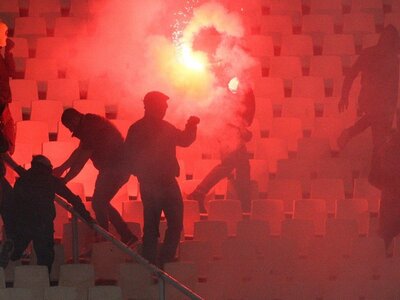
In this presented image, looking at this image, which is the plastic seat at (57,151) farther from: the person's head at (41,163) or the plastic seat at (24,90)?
the person's head at (41,163)

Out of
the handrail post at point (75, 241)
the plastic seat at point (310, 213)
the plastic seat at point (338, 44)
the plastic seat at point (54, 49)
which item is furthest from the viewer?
the plastic seat at point (338, 44)

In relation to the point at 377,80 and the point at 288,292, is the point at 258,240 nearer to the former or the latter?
the point at 288,292

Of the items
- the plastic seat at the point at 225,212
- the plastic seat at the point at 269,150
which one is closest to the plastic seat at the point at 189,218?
the plastic seat at the point at 225,212

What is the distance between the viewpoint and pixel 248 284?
10.8 meters

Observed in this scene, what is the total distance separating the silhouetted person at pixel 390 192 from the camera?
11.4 m

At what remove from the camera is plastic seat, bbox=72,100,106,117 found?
12742 mm

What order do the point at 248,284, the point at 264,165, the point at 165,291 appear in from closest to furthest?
the point at 165,291, the point at 248,284, the point at 264,165

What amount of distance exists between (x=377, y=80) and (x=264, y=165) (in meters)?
1.23

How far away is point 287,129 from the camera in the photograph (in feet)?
42.2

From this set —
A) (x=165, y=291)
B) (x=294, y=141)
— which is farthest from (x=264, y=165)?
(x=165, y=291)

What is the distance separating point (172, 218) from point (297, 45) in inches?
150

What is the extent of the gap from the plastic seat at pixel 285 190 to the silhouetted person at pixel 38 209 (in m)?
2.07

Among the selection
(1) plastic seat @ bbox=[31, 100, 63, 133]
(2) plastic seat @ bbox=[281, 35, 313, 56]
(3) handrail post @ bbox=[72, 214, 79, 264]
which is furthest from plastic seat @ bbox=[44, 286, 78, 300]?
(2) plastic seat @ bbox=[281, 35, 313, 56]

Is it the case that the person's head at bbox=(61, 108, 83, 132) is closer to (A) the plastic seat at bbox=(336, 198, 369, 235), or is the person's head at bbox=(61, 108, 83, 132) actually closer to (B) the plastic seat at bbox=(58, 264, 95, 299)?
(B) the plastic seat at bbox=(58, 264, 95, 299)
